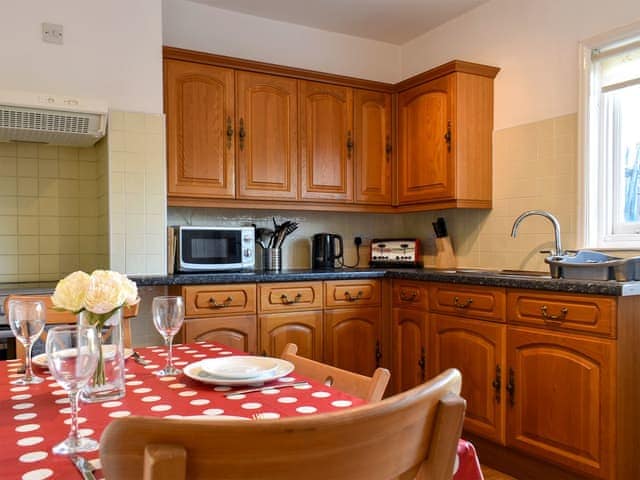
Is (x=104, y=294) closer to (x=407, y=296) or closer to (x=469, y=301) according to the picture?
(x=469, y=301)

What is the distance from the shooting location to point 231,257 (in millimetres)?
3258

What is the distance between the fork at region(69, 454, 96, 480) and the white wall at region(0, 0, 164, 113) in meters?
2.48

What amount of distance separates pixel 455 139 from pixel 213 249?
1553mm

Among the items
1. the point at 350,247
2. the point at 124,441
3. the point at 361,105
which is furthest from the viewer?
the point at 350,247

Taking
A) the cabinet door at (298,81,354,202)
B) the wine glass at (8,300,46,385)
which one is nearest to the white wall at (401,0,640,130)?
the cabinet door at (298,81,354,202)

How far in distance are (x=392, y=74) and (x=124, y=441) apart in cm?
407

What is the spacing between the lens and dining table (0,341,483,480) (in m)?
0.77

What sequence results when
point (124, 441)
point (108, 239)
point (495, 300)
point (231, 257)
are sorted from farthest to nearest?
point (231, 257) → point (108, 239) → point (495, 300) → point (124, 441)

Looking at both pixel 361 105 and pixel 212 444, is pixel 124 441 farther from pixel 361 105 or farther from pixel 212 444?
pixel 361 105

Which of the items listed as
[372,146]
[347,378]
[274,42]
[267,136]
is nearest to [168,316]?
[347,378]

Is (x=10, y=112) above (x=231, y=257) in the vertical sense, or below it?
above

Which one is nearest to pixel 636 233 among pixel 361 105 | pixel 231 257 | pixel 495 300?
pixel 495 300

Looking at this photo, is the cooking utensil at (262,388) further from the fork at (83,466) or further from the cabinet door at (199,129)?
the cabinet door at (199,129)

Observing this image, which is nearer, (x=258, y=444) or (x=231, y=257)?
(x=258, y=444)
